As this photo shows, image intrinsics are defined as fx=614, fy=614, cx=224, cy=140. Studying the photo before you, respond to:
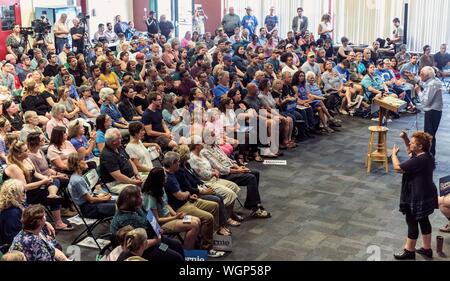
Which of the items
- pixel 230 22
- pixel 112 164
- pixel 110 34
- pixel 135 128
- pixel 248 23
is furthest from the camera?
pixel 248 23

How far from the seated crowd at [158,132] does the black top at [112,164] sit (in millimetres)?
12

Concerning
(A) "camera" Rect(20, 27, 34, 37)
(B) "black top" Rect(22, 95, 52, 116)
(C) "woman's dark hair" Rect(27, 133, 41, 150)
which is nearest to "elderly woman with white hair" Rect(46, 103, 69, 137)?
(B) "black top" Rect(22, 95, 52, 116)

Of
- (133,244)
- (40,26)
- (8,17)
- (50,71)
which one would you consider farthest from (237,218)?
(8,17)

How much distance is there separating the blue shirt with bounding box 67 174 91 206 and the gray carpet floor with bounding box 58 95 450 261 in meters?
0.46

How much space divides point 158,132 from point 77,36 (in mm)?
6620

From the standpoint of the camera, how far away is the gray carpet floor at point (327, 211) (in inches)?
220

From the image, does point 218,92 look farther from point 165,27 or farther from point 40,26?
point 165,27

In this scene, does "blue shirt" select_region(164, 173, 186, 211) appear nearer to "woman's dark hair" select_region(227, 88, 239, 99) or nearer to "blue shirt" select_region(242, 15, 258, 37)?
"woman's dark hair" select_region(227, 88, 239, 99)

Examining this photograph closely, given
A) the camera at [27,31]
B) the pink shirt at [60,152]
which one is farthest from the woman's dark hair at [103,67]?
the camera at [27,31]

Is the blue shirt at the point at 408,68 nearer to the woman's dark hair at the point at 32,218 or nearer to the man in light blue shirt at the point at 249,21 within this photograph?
the man in light blue shirt at the point at 249,21

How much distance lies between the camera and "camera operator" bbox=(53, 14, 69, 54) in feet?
44.3

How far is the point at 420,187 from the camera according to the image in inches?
206

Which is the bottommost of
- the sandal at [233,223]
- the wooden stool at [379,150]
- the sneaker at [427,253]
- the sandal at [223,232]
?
the sneaker at [427,253]
